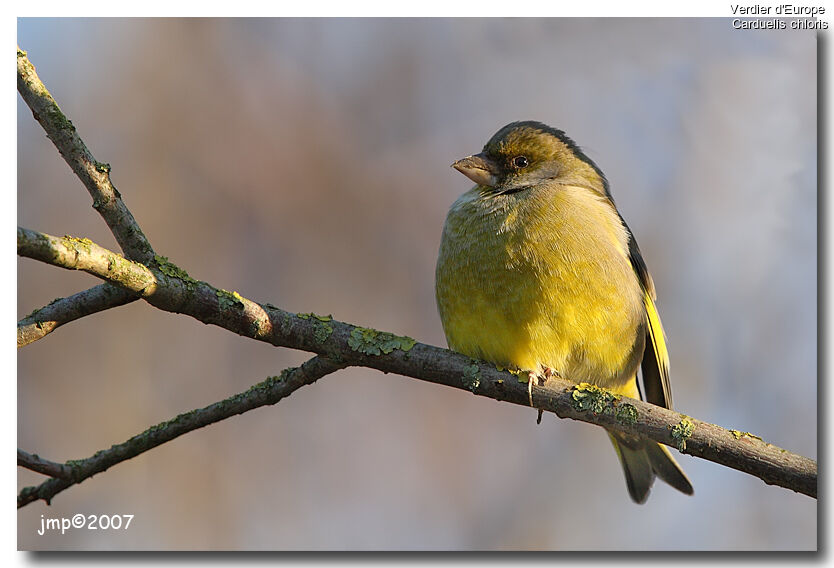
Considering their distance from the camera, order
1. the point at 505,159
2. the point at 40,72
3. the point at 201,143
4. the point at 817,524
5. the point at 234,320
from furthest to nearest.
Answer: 1. the point at 201,143
2. the point at 505,159
3. the point at 40,72
4. the point at 817,524
5. the point at 234,320

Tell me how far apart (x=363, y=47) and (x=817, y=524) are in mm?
2312

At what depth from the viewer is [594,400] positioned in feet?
8.00

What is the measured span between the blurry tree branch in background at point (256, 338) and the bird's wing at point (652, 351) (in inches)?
22.8

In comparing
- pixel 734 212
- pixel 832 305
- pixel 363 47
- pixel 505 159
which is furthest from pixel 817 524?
pixel 363 47

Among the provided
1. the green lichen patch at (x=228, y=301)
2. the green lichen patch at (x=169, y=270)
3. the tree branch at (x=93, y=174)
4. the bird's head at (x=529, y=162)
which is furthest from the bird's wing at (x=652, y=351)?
the tree branch at (x=93, y=174)

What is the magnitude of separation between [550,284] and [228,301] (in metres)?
1.03

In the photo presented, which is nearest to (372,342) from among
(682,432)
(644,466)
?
(682,432)

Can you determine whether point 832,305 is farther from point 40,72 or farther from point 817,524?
point 40,72

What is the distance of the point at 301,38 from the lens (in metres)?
3.09

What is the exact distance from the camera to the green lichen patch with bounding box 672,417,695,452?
2.29 metres

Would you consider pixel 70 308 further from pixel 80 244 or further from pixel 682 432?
pixel 682 432

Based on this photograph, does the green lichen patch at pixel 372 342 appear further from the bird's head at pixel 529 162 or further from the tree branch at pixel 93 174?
the bird's head at pixel 529 162

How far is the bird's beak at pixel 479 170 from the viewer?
3074mm

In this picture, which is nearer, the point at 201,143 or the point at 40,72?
the point at 40,72
